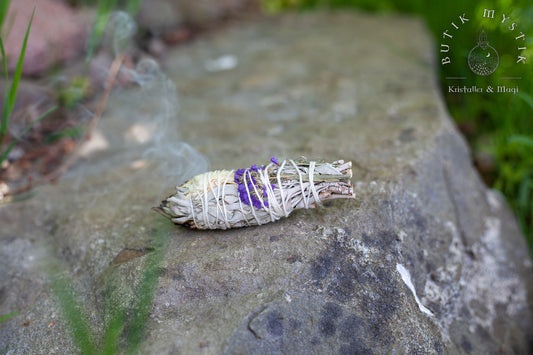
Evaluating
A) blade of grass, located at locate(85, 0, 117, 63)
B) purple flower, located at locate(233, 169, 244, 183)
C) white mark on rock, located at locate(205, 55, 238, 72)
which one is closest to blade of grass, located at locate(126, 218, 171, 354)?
purple flower, located at locate(233, 169, 244, 183)

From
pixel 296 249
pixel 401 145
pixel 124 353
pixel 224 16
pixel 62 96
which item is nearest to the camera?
pixel 124 353

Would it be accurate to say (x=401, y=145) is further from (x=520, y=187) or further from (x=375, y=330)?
(x=520, y=187)

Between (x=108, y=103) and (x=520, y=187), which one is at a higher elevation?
(x=108, y=103)

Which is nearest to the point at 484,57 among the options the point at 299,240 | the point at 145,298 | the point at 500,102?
the point at 500,102

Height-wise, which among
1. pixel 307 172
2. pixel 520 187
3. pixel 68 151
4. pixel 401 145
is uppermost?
pixel 307 172

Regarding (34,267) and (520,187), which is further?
(520,187)

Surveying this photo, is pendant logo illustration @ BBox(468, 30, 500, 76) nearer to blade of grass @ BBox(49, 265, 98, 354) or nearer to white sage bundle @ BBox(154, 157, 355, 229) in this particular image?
white sage bundle @ BBox(154, 157, 355, 229)

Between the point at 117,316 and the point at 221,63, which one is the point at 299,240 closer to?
the point at 117,316

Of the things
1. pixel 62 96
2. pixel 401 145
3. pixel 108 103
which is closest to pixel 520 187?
pixel 401 145
